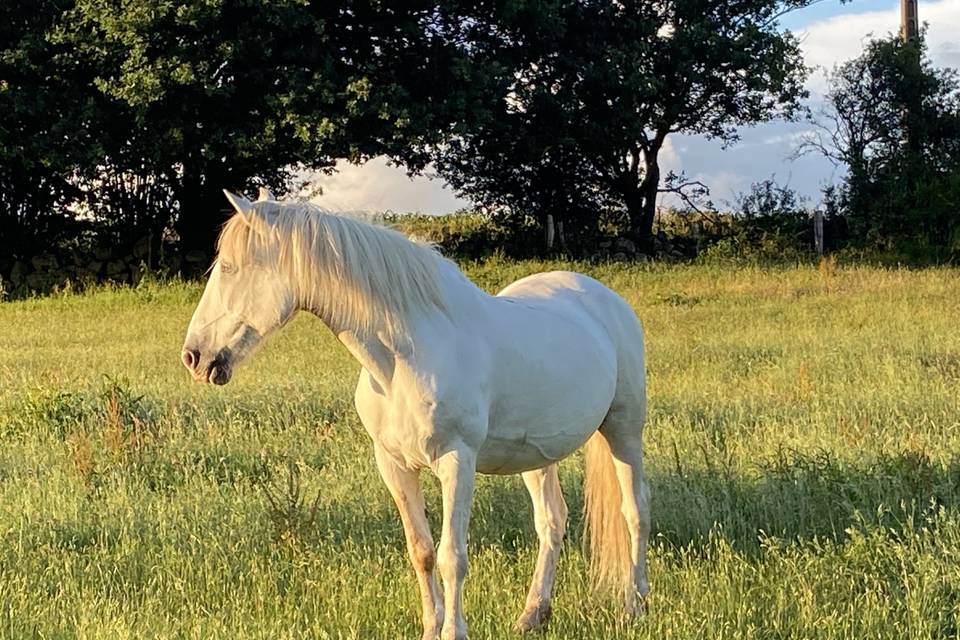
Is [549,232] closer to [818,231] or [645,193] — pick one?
[645,193]

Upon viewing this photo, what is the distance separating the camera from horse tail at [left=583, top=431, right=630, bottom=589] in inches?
175

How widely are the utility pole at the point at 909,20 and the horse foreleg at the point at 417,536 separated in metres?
27.4

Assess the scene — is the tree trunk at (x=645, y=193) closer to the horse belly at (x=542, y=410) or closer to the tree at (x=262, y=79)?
the tree at (x=262, y=79)

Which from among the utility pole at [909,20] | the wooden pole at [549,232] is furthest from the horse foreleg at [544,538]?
the utility pole at [909,20]

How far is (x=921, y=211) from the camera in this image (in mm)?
22250

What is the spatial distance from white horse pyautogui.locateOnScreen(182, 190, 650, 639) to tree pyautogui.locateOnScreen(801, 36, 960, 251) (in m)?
20.6

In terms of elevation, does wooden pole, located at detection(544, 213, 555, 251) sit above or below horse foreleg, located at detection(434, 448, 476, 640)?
above

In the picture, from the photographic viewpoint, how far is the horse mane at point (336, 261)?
3.38m

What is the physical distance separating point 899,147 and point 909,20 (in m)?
4.37

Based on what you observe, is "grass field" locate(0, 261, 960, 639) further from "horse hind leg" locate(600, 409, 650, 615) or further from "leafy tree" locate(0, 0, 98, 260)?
"leafy tree" locate(0, 0, 98, 260)

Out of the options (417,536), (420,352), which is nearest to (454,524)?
(417,536)

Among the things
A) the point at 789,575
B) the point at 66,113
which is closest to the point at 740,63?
the point at 66,113

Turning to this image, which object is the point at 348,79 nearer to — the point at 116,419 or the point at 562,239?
the point at 562,239

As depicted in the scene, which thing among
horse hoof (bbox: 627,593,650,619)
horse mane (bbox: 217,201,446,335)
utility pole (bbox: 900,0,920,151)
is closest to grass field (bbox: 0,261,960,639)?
horse hoof (bbox: 627,593,650,619)
